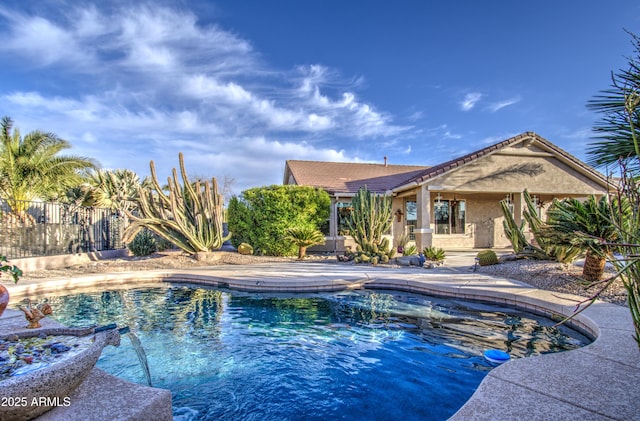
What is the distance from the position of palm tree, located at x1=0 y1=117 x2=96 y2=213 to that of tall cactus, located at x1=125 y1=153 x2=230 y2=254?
678 cm

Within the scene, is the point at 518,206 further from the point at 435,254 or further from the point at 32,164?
the point at 32,164

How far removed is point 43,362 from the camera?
260 centimetres

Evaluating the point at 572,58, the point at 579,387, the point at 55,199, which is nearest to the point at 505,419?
the point at 579,387

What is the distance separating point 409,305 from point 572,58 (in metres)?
11.3

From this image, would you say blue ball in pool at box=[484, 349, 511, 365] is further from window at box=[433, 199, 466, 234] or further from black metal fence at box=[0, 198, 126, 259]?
window at box=[433, 199, 466, 234]

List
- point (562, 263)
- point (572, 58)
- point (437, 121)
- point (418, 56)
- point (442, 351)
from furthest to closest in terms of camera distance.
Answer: point (437, 121)
point (418, 56)
point (572, 58)
point (562, 263)
point (442, 351)

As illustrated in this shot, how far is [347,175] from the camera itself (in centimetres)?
2062

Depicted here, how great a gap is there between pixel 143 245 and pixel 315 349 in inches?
531

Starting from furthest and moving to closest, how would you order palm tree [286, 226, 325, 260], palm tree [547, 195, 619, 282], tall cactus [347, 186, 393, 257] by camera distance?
palm tree [286, 226, 325, 260]
tall cactus [347, 186, 393, 257]
palm tree [547, 195, 619, 282]

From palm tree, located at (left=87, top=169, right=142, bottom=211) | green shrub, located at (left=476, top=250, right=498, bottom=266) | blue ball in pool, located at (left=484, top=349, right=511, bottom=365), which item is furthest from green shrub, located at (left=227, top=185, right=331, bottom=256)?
blue ball in pool, located at (left=484, top=349, right=511, bottom=365)

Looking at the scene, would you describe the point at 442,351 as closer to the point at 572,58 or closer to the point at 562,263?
the point at 562,263

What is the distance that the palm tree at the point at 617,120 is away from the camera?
2.35 meters

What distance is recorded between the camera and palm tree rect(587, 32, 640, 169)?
7.72 feet

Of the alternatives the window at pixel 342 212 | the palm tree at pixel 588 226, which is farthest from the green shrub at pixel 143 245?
the palm tree at pixel 588 226
